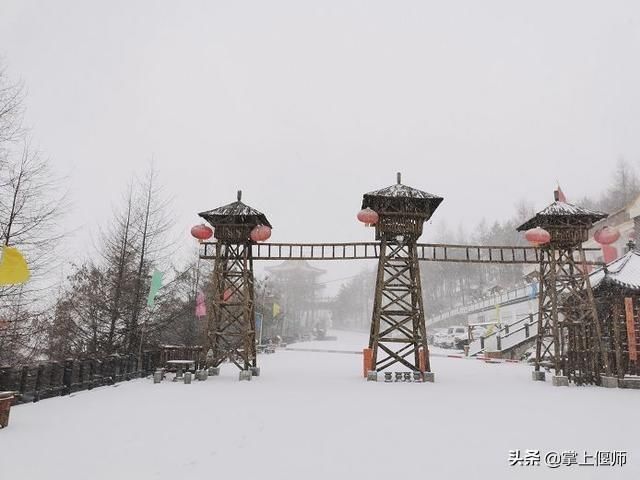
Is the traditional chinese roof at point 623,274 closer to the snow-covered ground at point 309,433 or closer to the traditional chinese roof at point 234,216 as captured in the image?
the snow-covered ground at point 309,433

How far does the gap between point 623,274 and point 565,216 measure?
295 cm

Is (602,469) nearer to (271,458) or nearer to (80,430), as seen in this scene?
(271,458)

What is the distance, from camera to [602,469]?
5.43 m

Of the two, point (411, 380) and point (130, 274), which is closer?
point (411, 380)

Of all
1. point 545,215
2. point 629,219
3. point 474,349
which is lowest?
point 474,349

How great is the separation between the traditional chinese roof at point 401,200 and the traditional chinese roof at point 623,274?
6.81 metres

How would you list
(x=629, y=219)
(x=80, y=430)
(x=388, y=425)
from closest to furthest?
1. (x=80, y=430)
2. (x=388, y=425)
3. (x=629, y=219)

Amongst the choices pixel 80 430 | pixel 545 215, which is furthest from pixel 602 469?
pixel 545 215

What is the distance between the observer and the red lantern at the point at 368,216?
600 inches

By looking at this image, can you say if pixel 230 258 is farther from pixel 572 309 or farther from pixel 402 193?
pixel 572 309

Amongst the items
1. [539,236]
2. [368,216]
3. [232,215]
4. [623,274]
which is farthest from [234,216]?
[623,274]

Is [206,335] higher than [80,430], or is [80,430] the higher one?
[206,335]

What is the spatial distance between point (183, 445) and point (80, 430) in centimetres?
231

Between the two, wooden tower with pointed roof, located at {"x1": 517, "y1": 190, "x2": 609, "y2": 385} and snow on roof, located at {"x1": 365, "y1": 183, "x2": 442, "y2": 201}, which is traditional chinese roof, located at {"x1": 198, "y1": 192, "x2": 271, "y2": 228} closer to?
snow on roof, located at {"x1": 365, "y1": 183, "x2": 442, "y2": 201}
